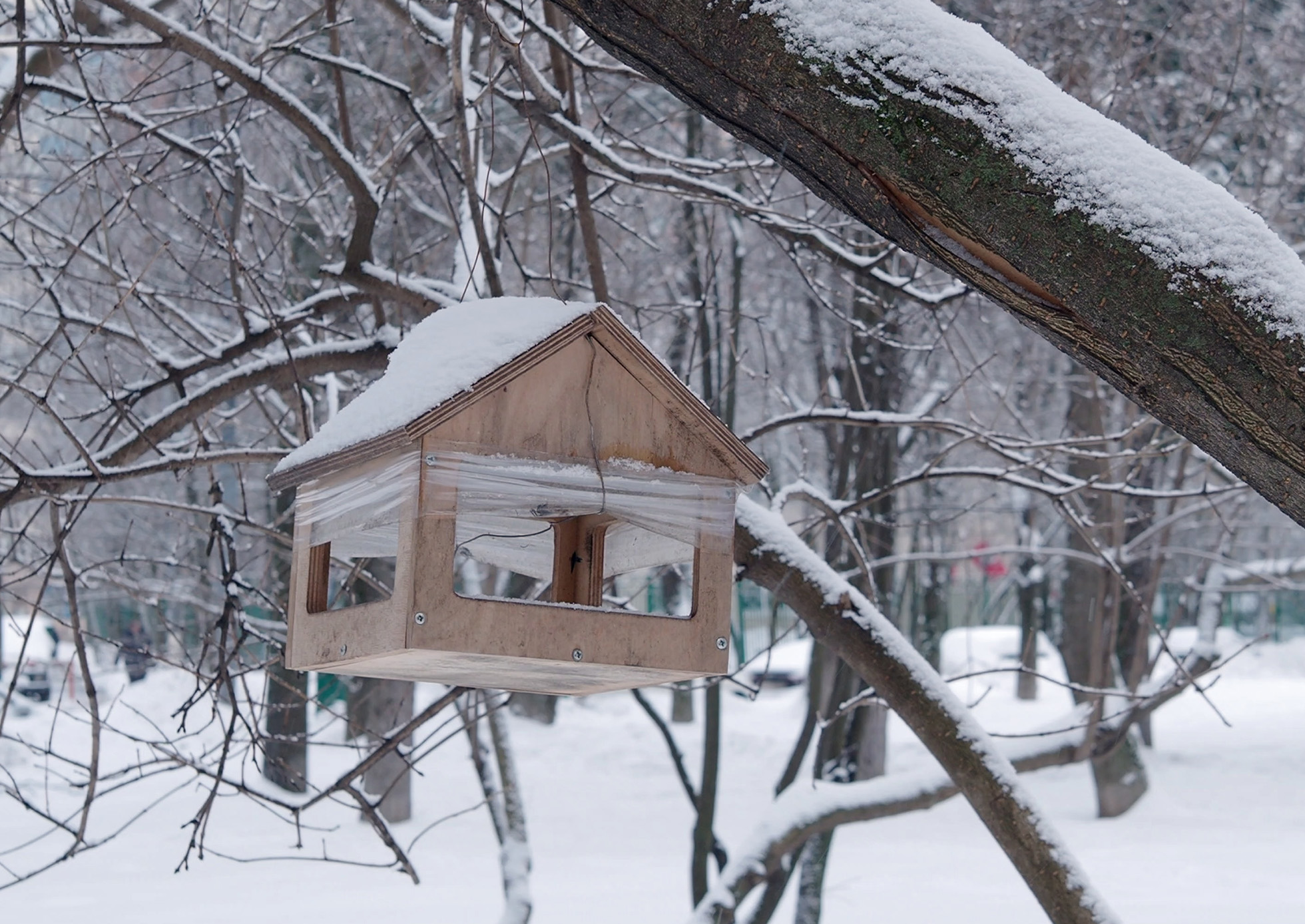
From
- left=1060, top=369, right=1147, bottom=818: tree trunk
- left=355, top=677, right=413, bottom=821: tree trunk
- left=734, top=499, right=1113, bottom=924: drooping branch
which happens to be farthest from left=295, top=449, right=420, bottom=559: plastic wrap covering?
left=1060, top=369, right=1147, bottom=818: tree trunk

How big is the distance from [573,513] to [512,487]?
11 cm

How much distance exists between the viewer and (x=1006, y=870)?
378 inches

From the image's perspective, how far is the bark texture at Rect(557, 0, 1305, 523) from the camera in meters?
1.48

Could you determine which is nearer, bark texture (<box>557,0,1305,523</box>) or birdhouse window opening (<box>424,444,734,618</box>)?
bark texture (<box>557,0,1305,523</box>)

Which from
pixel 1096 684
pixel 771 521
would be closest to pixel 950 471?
pixel 771 521

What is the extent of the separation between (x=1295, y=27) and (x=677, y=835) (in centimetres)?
797

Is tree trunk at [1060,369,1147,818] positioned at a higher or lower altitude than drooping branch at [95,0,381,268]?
lower

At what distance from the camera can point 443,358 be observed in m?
2.01

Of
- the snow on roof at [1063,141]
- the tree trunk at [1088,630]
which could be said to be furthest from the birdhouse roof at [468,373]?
the tree trunk at [1088,630]

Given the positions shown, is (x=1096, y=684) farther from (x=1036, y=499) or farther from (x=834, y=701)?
(x=1036, y=499)

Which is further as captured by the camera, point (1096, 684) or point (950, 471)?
point (1096, 684)

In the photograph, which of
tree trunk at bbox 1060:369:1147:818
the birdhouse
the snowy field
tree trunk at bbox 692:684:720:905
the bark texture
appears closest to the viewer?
the bark texture

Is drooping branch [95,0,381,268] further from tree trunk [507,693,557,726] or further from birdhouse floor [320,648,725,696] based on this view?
tree trunk [507,693,557,726]

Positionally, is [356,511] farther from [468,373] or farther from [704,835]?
[704,835]
